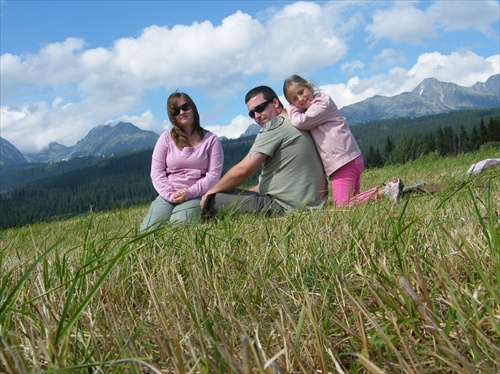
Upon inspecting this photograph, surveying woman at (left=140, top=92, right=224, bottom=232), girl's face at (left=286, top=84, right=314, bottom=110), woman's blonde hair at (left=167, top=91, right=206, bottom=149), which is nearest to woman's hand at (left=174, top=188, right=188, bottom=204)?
woman at (left=140, top=92, right=224, bottom=232)

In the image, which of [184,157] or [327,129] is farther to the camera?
[184,157]

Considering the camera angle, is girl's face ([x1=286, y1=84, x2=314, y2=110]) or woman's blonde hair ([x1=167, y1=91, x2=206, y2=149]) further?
woman's blonde hair ([x1=167, y1=91, x2=206, y2=149])

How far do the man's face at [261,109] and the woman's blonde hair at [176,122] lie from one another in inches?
48.3

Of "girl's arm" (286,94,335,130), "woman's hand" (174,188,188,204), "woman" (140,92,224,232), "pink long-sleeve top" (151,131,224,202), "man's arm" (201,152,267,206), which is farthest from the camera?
"pink long-sleeve top" (151,131,224,202)

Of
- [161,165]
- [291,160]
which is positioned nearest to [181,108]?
[161,165]

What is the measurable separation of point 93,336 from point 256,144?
4229mm

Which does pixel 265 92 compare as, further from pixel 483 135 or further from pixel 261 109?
pixel 483 135

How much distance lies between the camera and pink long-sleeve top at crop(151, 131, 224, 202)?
255 inches

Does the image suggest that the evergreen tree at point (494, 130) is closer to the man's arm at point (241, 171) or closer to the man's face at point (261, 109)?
the man's face at point (261, 109)

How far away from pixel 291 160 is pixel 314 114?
0.61m

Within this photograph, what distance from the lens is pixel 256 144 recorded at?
527cm

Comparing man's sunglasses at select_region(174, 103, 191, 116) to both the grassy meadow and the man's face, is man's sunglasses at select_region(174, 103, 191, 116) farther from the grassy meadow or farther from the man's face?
A: the grassy meadow

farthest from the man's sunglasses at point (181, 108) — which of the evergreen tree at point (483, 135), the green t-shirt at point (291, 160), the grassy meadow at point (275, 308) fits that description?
the evergreen tree at point (483, 135)

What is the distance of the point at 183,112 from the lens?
6359mm
